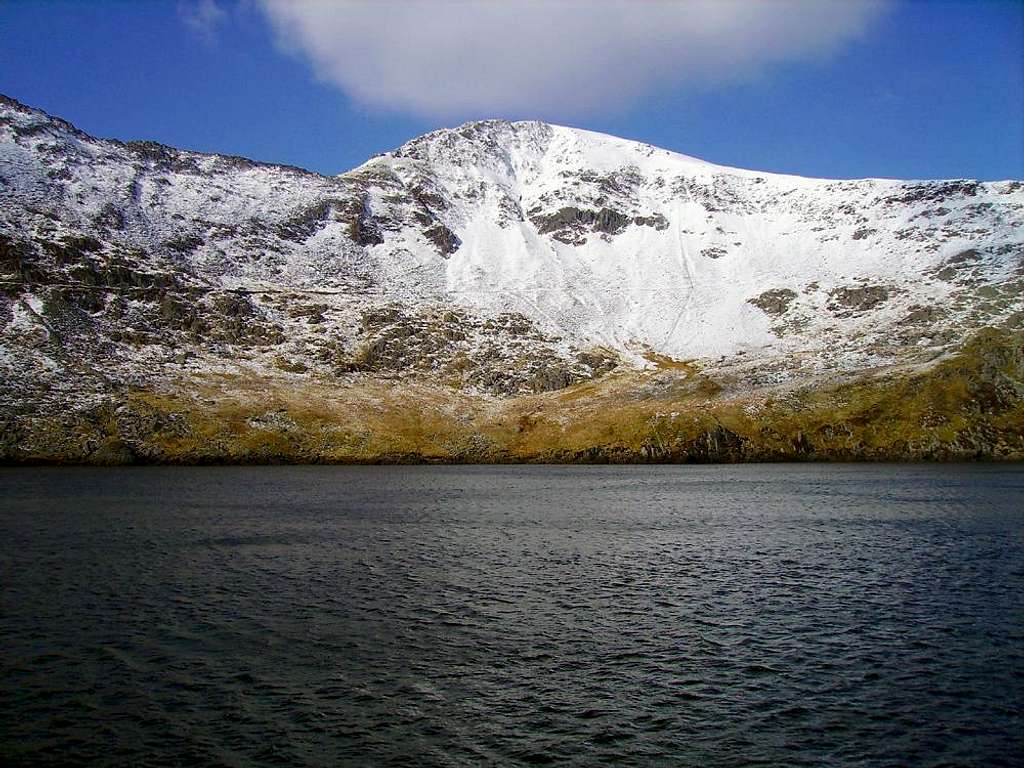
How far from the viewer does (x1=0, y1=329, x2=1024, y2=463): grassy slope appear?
125 m

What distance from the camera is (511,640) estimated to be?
29.8 meters

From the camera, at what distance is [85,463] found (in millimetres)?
117125

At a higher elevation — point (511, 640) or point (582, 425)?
point (582, 425)

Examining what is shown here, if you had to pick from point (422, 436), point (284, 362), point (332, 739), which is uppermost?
point (284, 362)

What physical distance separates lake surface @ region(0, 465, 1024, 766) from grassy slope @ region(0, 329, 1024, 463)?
2638 inches

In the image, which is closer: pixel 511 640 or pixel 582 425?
pixel 511 640

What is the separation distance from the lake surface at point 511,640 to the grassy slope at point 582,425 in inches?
2638

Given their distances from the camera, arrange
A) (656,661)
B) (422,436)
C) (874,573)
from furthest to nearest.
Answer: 1. (422,436)
2. (874,573)
3. (656,661)

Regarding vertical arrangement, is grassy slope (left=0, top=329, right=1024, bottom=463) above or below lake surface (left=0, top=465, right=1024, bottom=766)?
above

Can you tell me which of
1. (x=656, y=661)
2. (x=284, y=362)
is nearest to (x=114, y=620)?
(x=656, y=661)

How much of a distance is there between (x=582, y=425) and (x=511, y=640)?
398 ft

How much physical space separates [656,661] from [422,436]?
120657 millimetres


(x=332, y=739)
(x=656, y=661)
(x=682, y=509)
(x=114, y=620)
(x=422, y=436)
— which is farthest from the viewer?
(x=422, y=436)

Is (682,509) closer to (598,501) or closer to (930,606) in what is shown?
(598,501)
